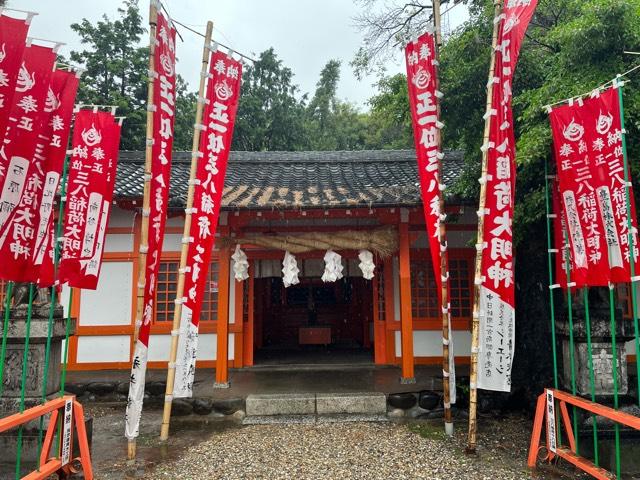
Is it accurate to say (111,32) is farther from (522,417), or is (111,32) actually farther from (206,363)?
(522,417)

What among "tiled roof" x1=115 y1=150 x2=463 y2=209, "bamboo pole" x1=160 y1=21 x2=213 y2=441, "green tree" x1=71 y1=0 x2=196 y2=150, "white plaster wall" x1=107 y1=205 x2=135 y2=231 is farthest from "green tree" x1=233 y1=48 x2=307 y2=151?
"bamboo pole" x1=160 y1=21 x2=213 y2=441

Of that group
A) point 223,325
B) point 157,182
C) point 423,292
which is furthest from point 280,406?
point 423,292

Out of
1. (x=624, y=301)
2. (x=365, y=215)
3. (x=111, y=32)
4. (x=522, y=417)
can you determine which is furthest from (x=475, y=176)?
(x=111, y=32)

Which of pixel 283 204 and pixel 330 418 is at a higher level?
pixel 283 204

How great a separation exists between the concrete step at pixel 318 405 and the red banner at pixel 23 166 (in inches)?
161

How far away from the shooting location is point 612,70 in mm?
5105

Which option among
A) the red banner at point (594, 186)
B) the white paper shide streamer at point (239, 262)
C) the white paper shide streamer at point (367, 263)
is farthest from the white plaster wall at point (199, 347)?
Result: the red banner at point (594, 186)

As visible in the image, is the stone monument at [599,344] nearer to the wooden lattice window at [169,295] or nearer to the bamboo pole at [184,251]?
the bamboo pole at [184,251]

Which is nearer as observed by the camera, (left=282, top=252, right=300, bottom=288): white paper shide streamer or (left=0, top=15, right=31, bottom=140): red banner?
(left=0, top=15, right=31, bottom=140): red banner

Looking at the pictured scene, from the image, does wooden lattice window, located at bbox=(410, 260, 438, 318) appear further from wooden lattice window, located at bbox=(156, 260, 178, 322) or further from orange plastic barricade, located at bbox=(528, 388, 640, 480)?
wooden lattice window, located at bbox=(156, 260, 178, 322)

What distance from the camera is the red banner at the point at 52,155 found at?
4.24 m

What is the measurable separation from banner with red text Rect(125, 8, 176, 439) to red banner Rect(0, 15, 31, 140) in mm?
1750

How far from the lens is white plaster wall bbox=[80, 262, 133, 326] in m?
9.09

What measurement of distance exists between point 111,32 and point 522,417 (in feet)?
85.2
